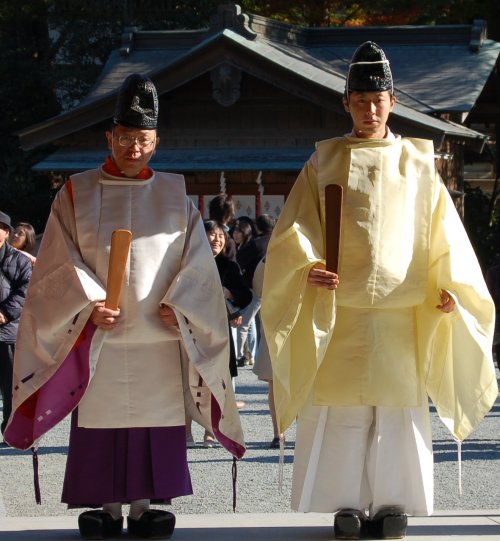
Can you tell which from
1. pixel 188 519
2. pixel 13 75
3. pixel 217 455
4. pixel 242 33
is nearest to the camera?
pixel 188 519

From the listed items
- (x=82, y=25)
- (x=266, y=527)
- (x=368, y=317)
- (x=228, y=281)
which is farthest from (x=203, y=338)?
(x=82, y=25)

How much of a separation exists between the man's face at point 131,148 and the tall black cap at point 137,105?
29 mm

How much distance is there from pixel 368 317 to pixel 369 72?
1037mm

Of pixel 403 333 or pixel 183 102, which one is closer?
pixel 403 333

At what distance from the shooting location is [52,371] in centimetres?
517

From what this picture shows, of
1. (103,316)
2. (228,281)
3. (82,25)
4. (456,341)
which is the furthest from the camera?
(82,25)

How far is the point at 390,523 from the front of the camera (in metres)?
5.18

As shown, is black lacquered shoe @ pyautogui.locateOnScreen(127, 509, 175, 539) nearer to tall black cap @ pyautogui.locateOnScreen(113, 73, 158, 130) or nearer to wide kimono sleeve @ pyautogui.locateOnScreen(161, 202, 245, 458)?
wide kimono sleeve @ pyautogui.locateOnScreen(161, 202, 245, 458)

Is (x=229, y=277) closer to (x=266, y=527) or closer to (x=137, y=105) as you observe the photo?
(x=266, y=527)

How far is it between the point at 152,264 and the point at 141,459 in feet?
2.68

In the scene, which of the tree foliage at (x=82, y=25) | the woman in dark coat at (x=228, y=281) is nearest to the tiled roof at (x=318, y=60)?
the tree foliage at (x=82, y=25)

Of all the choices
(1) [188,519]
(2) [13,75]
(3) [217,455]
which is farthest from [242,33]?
(1) [188,519]

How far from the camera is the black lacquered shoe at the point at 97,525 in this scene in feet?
17.0

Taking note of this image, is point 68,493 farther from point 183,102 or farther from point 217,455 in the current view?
point 183,102
